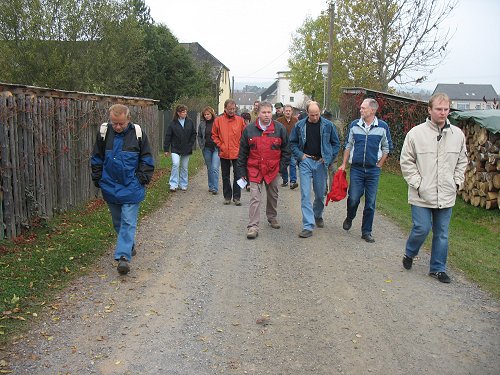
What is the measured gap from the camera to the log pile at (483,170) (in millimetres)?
11211

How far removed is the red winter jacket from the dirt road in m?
1.11

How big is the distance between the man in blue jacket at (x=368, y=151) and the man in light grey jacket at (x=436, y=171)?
55.2 inches

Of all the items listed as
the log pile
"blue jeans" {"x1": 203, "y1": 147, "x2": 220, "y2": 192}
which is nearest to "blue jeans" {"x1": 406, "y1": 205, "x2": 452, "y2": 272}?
the log pile

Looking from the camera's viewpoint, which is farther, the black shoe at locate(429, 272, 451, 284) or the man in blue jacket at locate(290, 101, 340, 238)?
the man in blue jacket at locate(290, 101, 340, 238)

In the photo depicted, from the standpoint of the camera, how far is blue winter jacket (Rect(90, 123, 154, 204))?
586cm

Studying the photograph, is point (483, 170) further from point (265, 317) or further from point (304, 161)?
point (265, 317)

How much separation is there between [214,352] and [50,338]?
1.39 m

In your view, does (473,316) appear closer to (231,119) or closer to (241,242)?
(241,242)

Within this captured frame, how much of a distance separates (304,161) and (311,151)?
19cm

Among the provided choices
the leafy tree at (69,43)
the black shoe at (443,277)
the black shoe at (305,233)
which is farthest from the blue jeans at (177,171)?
the leafy tree at (69,43)

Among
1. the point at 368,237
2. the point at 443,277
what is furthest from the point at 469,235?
the point at 443,277

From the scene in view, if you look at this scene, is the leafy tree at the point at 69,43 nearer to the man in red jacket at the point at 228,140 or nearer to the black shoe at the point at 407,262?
the man in red jacket at the point at 228,140

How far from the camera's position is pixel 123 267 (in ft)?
19.0

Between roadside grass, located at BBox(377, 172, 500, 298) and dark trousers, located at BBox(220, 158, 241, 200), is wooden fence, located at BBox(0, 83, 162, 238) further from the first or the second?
roadside grass, located at BBox(377, 172, 500, 298)
